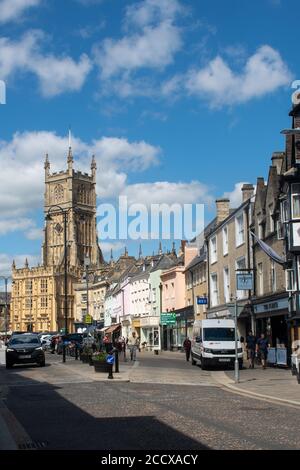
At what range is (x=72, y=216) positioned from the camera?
176 meters

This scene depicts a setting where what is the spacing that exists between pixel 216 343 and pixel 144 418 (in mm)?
19159

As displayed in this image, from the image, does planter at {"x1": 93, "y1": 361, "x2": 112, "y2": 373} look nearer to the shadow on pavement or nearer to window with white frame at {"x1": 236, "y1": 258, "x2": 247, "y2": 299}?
the shadow on pavement

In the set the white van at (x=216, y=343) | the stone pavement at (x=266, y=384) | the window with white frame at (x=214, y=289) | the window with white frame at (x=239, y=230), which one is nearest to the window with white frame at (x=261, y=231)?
the window with white frame at (x=239, y=230)

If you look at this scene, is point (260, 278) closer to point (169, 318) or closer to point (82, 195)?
point (169, 318)

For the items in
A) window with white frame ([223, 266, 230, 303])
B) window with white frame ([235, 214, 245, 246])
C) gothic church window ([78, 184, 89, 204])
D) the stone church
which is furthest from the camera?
gothic church window ([78, 184, 89, 204])

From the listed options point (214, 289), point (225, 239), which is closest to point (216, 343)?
point (225, 239)

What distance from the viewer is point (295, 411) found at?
15.7 m

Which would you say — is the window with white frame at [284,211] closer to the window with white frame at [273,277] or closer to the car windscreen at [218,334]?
the window with white frame at [273,277]

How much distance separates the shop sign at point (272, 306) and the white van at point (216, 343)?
2489 millimetres

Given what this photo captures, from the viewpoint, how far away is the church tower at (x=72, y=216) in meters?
174

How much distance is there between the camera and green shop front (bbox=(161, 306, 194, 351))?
59.7 meters

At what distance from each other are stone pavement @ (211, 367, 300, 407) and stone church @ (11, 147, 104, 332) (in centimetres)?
10775

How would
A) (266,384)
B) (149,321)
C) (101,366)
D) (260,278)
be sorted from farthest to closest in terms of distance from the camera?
(149,321)
(260,278)
(101,366)
(266,384)

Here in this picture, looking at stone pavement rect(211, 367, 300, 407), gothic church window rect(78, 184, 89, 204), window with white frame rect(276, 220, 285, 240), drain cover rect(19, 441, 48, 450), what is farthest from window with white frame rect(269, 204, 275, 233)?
gothic church window rect(78, 184, 89, 204)
